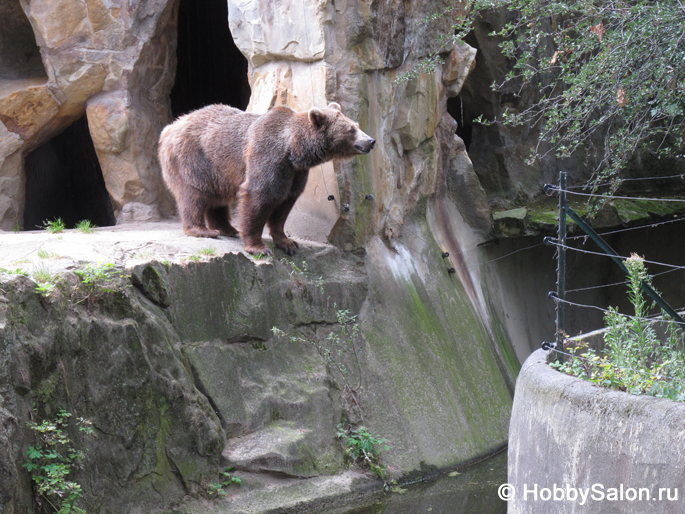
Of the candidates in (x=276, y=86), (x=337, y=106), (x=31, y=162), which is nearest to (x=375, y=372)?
(x=337, y=106)

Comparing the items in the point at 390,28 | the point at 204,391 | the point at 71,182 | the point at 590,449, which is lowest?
the point at 204,391

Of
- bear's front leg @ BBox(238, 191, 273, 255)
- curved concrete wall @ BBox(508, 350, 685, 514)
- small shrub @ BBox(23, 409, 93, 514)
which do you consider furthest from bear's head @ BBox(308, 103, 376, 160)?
small shrub @ BBox(23, 409, 93, 514)

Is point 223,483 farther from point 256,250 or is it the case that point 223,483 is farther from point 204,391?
point 256,250

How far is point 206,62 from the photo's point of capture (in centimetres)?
1106

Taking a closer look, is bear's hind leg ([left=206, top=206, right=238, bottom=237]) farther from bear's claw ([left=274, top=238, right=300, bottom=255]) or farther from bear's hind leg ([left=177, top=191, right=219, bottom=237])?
bear's claw ([left=274, top=238, right=300, bottom=255])

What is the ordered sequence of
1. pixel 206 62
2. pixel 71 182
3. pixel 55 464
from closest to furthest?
pixel 55 464 → pixel 71 182 → pixel 206 62

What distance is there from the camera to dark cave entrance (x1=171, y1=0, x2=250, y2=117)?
10.8 meters

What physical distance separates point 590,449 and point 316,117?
3.84m

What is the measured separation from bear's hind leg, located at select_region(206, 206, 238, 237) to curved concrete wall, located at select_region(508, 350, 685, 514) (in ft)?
12.3

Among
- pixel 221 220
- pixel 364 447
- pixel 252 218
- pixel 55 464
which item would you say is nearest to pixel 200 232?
pixel 221 220

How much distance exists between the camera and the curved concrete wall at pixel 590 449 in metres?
2.69

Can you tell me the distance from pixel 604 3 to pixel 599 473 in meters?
4.42

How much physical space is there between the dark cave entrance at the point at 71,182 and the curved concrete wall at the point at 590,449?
8.30 m

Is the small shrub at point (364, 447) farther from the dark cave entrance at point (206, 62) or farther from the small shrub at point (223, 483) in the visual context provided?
the dark cave entrance at point (206, 62)
